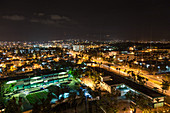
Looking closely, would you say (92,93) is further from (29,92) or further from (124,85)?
(29,92)

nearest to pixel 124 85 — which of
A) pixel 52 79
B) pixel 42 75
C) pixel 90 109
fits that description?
pixel 90 109

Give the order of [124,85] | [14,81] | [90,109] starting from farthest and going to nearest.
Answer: [14,81]
[124,85]
[90,109]

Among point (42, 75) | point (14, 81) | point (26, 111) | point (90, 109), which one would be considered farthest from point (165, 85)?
point (14, 81)

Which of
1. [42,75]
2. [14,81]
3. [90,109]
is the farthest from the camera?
[42,75]

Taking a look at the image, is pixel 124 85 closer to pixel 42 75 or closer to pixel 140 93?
pixel 140 93

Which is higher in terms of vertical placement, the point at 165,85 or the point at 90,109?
the point at 165,85

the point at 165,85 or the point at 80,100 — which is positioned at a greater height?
the point at 165,85

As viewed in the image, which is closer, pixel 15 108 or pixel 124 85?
pixel 15 108

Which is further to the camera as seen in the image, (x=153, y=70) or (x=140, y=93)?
(x=153, y=70)

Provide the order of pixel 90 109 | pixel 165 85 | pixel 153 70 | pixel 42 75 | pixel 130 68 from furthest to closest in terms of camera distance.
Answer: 1. pixel 130 68
2. pixel 153 70
3. pixel 42 75
4. pixel 165 85
5. pixel 90 109
